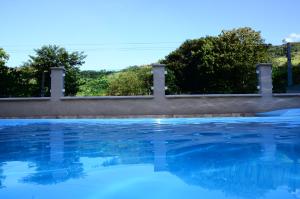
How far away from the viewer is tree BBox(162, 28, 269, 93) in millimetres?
23455

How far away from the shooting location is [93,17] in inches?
787

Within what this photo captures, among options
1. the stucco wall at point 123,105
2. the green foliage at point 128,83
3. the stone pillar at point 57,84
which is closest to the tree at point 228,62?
the green foliage at point 128,83

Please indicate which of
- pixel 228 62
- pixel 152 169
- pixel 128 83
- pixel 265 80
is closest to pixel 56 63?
pixel 128 83

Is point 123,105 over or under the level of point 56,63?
under

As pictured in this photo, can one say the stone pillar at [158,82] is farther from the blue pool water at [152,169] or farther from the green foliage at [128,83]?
the green foliage at [128,83]

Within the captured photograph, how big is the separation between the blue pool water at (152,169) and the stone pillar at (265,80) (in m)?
7.33

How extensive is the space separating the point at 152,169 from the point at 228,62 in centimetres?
2087

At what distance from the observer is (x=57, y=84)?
43.7ft

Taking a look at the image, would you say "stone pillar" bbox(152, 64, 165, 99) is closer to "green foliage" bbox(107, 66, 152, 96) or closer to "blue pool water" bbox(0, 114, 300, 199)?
"blue pool water" bbox(0, 114, 300, 199)

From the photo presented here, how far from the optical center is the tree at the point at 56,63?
80.0 feet

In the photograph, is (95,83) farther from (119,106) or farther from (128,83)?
(119,106)

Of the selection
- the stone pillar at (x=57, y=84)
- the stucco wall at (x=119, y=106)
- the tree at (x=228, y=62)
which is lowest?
the stucco wall at (x=119, y=106)

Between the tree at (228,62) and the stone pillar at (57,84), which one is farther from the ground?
the tree at (228,62)

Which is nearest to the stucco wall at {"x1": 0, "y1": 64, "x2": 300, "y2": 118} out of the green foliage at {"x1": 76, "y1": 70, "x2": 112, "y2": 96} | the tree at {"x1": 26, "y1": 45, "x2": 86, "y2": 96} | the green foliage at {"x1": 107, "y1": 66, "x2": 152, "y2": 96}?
the tree at {"x1": 26, "y1": 45, "x2": 86, "y2": 96}
